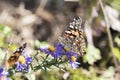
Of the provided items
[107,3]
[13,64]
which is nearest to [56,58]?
[13,64]

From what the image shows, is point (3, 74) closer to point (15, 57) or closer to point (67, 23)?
point (15, 57)

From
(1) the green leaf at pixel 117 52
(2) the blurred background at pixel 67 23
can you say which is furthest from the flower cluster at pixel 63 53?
(1) the green leaf at pixel 117 52

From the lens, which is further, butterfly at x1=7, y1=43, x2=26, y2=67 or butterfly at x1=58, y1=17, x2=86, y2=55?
butterfly at x1=58, y1=17, x2=86, y2=55

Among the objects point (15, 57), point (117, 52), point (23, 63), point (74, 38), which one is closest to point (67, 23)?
point (117, 52)

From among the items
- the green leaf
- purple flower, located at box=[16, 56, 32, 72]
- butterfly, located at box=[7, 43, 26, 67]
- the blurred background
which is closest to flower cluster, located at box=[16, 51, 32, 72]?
purple flower, located at box=[16, 56, 32, 72]

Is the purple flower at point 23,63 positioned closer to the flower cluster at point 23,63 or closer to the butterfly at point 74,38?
the flower cluster at point 23,63

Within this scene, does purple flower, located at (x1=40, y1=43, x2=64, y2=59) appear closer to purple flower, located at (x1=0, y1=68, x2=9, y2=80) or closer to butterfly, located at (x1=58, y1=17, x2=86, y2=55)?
butterfly, located at (x1=58, y1=17, x2=86, y2=55)
